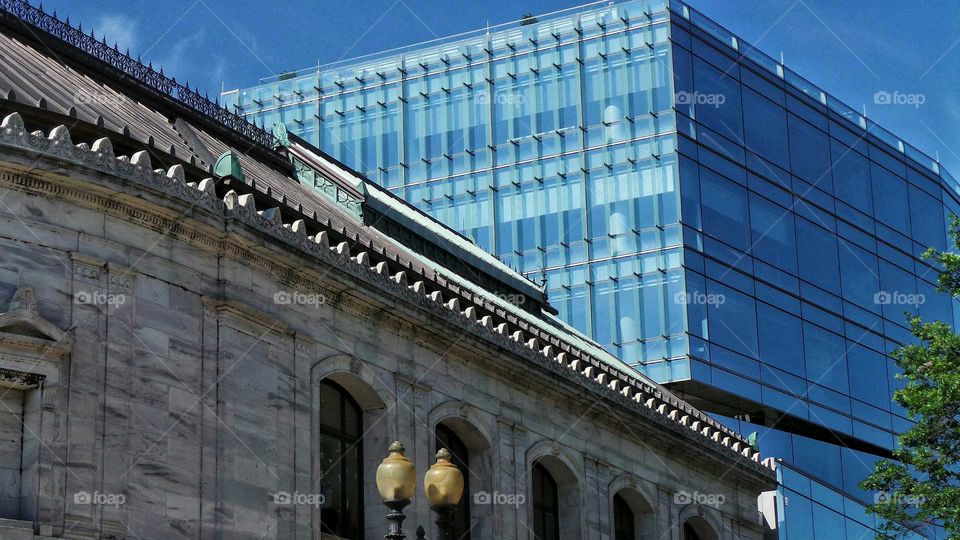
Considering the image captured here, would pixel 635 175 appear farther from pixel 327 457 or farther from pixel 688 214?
pixel 327 457

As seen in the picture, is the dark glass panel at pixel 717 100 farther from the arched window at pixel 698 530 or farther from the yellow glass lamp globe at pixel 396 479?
the yellow glass lamp globe at pixel 396 479

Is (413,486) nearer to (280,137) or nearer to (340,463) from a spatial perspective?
(340,463)

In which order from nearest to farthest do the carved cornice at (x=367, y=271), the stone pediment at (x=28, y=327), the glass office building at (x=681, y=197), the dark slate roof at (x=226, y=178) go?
the stone pediment at (x=28, y=327) < the carved cornice at (x=367, y=271) < the dark slate roof at (x=226, y=178) < the glass office building at (x=681, y=197)

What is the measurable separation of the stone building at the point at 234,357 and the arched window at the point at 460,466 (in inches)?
3.2

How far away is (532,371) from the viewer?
4141 centimetres

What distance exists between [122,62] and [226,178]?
8.67m

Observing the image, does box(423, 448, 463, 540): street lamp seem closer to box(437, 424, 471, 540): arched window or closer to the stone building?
the stone building

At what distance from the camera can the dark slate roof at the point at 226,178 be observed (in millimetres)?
31203

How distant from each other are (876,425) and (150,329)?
171 ft

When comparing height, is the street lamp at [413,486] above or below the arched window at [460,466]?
below

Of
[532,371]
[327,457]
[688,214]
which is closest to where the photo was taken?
[327,457]

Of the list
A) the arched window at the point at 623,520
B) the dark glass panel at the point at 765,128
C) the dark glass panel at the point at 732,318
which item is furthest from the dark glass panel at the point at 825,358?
the arched window at the point at 623,520

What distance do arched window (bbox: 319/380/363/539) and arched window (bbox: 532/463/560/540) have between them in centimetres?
696

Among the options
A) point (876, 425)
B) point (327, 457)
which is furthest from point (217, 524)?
point (876, 425)
